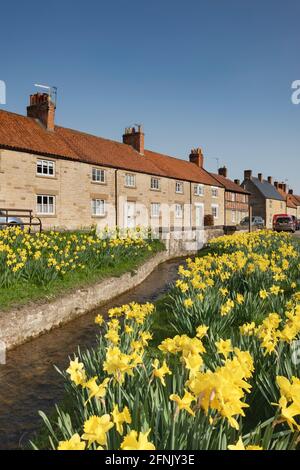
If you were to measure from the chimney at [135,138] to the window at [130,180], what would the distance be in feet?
16.5

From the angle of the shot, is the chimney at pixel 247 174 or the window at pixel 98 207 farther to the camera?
the chimney at pixel 247 174

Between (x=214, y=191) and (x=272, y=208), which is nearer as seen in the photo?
(x=214, y=191)

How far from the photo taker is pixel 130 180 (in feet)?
101

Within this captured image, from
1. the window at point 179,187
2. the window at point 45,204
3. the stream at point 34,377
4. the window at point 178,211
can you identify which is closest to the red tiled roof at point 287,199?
the window at point 179,187

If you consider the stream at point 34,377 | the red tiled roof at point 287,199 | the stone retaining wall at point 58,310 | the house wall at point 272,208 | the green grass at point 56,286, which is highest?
the red tiled roof at point 287,199

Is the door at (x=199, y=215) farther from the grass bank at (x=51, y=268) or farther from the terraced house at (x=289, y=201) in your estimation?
the terraced house at (x=289, y=201)

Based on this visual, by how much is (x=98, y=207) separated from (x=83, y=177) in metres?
2.70

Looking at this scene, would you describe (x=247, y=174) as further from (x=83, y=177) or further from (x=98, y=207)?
(x=83, y=177)

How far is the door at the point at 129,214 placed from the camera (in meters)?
30.1

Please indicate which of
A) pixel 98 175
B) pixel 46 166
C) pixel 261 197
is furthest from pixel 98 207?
pixel 261 197

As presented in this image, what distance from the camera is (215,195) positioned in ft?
146
